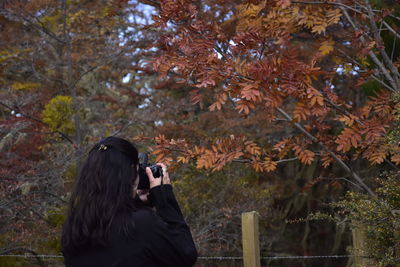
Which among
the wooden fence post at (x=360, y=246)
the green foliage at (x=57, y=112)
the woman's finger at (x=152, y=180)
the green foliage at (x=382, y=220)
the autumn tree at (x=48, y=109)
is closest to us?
the woman's finger at (x=152, y=180)

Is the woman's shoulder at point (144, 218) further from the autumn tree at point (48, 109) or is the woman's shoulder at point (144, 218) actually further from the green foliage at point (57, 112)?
the green foliage at point (57, 112)

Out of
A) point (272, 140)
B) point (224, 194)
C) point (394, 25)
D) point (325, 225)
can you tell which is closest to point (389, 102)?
point (394, 25)

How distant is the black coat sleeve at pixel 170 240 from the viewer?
2.00 m

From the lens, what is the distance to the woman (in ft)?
6.46

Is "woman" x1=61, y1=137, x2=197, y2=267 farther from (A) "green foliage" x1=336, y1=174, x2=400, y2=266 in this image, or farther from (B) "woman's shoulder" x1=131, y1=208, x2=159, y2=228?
(A) "green foliage" x1=336, y1=174, x2=400, y2=266

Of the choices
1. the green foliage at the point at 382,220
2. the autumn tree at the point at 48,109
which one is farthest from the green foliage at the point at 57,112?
the green foliage at the point at 382,220

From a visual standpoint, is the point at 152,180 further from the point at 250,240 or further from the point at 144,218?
the point at 250,240

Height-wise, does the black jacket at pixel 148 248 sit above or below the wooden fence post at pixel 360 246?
above

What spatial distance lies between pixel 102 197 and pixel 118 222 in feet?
0.42

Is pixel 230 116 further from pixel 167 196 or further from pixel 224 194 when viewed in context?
pixel 167 196

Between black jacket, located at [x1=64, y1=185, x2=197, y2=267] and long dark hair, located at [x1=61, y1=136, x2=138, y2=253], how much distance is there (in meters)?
0.04

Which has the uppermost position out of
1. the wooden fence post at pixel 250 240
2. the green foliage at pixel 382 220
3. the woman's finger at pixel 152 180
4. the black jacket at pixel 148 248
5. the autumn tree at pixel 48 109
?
the woman's finger at pixel 152 180

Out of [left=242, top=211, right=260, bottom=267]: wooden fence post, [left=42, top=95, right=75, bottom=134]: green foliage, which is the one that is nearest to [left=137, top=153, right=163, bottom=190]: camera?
[left=242, top=211, right=260, bottom=267]: wooden fence post

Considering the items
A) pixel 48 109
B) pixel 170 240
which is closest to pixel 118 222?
pixel 170 240
